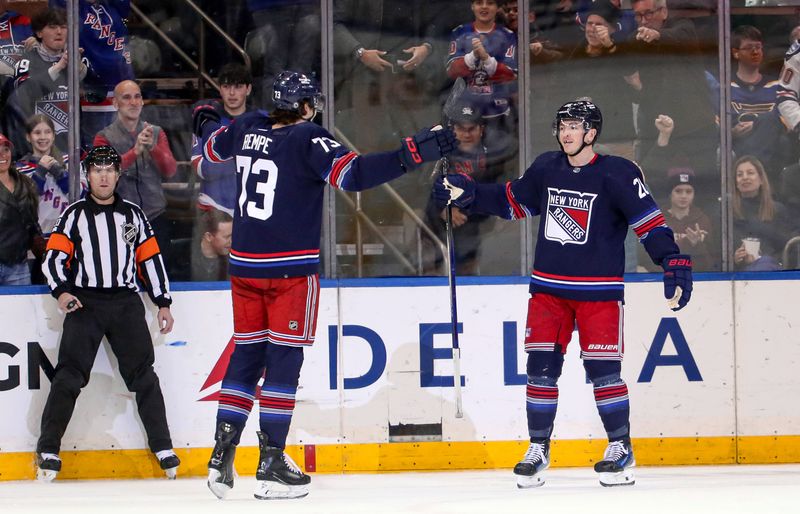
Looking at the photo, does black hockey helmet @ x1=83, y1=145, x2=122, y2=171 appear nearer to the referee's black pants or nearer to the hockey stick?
the referee's black pants

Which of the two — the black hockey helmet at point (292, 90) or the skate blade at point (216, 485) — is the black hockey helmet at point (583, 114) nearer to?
the black hockey helmet at point (292, 90)

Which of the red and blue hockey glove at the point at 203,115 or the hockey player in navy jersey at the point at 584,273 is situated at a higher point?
the red and blue hockey glove at the point at 203,115

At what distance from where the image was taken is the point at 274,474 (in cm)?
451

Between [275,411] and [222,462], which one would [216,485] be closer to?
Answer: [222,462]

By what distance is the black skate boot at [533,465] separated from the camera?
478 centimetres

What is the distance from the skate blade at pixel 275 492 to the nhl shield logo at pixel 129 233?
54.9 inches

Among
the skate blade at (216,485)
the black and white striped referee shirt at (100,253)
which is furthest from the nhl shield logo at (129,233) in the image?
the skate blade at (216,485)

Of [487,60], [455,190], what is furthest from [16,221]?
[487,60]

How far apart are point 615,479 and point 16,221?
277cm

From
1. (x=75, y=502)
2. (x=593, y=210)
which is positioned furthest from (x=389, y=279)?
(x=75, y=502)

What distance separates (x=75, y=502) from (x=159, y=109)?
1869 millimetres

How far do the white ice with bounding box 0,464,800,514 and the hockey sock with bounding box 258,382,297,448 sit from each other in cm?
23

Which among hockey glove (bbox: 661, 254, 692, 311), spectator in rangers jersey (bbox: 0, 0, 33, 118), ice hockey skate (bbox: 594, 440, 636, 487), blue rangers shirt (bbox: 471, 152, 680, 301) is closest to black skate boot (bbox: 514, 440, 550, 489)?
ice hockey skate (bbox: 594, 440, 636, 487)

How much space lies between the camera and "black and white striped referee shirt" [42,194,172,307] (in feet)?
17.7
